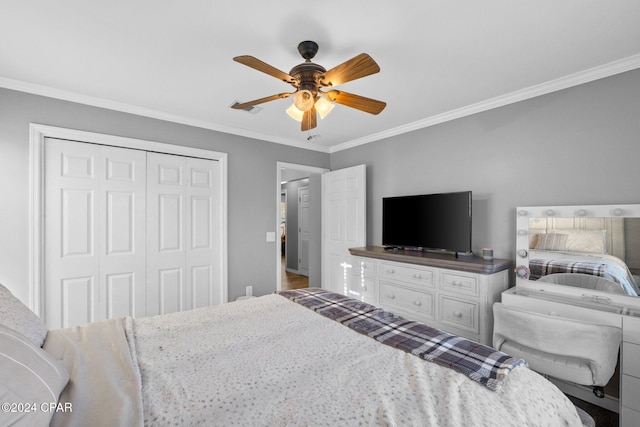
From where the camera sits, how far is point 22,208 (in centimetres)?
249

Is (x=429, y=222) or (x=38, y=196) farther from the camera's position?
(x=429, y=222)

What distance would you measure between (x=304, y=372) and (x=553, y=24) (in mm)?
2379

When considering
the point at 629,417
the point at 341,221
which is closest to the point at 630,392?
the point at 629,417

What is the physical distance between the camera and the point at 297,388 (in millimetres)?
1047

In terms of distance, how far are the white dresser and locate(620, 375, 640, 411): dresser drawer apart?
83cm

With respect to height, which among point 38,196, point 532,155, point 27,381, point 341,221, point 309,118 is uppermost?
point 309,118

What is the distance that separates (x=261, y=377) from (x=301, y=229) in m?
5.64

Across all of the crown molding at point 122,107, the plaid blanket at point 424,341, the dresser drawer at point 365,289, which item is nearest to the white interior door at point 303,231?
the crown molding at point 122,107

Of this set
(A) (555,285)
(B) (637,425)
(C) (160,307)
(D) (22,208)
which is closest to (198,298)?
(C) (160,307)

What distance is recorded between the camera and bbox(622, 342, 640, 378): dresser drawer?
5.86 ft

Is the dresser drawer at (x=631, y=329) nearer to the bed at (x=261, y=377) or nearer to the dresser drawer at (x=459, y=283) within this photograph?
the dresser drawer at (x=459, y=283)

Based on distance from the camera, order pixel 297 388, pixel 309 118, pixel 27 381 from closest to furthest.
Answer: pixel 27 381 < pixel 297 388 < pixel 309 118

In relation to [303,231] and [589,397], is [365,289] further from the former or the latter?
[303,231]

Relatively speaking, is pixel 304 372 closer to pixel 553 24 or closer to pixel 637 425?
pixel 637 425
